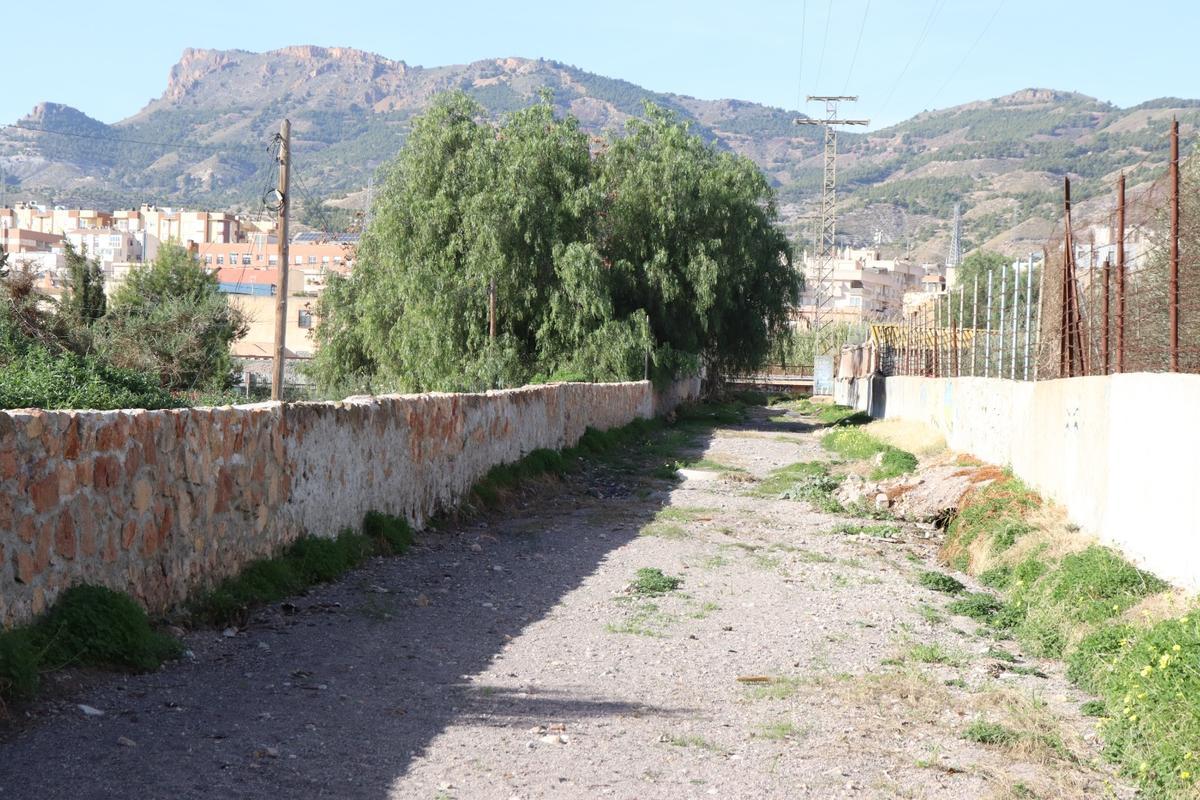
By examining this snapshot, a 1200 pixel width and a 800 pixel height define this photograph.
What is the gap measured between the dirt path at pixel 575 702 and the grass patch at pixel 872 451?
10.0 m

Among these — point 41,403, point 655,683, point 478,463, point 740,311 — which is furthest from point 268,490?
point 740,311

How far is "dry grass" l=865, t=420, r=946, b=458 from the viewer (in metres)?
25.6

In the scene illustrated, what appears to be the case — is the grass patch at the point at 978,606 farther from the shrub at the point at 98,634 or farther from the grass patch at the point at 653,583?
the shrub at the point at 98,634

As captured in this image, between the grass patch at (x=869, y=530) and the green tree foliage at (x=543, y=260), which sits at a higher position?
the green tree foliage at (x=543, y=260)

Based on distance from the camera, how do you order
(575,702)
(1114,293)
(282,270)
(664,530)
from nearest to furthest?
(575,702) → (1114,293) → (664,530) → (282,270)

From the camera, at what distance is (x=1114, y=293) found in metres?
14.3

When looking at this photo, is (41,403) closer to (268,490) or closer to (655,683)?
(268,490)

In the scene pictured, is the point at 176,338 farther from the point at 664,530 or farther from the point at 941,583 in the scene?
the point at 941,583

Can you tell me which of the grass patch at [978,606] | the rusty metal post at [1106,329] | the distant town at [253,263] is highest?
the distant town at [253,263]

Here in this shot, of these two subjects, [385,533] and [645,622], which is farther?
[385,533]

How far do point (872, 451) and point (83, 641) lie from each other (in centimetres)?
2238

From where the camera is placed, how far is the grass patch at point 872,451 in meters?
22.5

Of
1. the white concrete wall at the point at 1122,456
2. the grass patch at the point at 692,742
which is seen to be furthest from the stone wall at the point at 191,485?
the white concrete wall at the point at 1122,456

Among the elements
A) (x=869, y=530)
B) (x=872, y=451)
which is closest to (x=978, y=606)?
(x=869, y=530)
